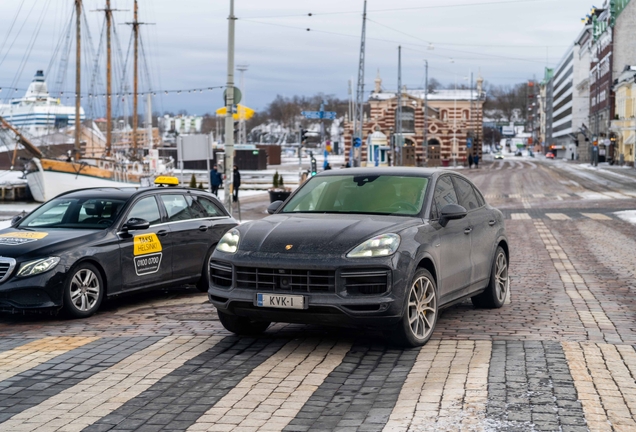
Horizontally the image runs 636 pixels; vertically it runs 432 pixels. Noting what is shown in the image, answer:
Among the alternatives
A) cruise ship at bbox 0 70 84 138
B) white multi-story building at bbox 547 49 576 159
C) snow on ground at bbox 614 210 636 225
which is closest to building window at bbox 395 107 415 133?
cruise ship at bbox 0 70 84 138

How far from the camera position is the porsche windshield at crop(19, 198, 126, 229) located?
10228 millimetres

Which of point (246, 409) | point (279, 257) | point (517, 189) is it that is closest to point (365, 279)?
point (279, 257)

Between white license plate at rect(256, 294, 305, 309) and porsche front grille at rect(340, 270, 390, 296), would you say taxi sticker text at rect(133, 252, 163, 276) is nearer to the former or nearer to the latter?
white license plate at rect(256, 294, 305, 309)

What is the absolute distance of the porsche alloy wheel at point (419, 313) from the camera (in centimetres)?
725

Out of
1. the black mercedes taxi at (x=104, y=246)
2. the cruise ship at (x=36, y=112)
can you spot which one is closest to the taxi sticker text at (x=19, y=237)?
the black mercedes taxi at (x=104, y=246)

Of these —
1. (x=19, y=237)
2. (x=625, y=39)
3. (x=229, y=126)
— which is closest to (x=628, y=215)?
(x=229, y=126)

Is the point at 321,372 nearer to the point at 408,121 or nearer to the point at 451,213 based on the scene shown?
the point at 451,213

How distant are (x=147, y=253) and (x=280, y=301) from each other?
147 inches

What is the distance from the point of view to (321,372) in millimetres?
6613

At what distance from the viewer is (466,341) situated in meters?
7.73

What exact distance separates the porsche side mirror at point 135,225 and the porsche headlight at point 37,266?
1.16 metres

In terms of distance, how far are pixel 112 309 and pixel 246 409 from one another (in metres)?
5.04

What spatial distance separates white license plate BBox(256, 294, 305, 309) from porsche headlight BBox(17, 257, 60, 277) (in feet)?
9.79

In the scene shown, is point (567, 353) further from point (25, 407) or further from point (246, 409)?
point (25, 407)
